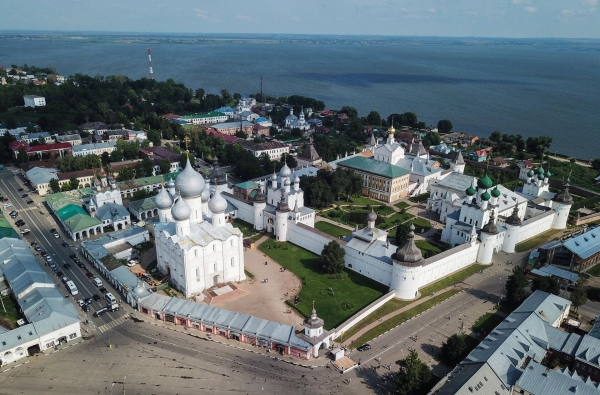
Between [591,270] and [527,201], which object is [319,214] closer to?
[527,201]

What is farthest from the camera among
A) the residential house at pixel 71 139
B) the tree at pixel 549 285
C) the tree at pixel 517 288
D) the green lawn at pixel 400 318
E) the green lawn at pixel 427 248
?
the residential house at pixel 71 139

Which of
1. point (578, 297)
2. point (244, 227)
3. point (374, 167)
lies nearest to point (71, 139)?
point (244, 227)

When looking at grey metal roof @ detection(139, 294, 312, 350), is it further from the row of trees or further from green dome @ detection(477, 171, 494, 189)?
green dome @ detection(477, 171, 494, 189)

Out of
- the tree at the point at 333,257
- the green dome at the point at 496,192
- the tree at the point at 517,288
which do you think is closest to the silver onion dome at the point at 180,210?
the tree at the point at 333,257

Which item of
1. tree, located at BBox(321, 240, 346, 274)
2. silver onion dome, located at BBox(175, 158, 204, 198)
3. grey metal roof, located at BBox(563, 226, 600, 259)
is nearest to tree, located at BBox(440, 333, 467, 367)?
tree, located at BBox(321, 240, 346, 274)

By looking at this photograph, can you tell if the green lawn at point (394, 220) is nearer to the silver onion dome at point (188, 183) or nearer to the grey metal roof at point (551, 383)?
the silver onion dome at point (188, 183)

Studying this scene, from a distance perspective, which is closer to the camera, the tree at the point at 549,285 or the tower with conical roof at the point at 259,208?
the tree at the point at 549,285

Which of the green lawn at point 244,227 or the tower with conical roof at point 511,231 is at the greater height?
the tower with conical roof at point 511,231
